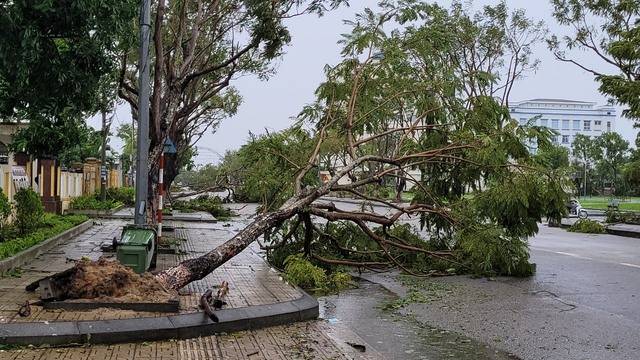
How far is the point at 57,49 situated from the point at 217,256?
365 centimetres

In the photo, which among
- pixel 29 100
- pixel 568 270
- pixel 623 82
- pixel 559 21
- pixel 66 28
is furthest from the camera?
pixel 559 21

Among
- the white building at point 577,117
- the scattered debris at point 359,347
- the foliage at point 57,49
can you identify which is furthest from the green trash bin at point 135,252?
the white building at point 577,117

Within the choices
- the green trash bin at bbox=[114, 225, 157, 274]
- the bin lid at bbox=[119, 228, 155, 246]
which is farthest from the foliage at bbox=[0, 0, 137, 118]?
the green trash bin at bbox=[114, 225, 157, 274]

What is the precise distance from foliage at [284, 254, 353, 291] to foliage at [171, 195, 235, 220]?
19189mm

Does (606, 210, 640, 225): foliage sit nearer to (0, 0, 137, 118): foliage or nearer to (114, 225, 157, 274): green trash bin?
(114, 225, 157, 274): green trash bin

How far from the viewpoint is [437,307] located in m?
9.77

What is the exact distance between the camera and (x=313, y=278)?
11375mm

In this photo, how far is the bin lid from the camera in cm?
926

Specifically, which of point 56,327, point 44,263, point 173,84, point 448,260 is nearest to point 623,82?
point 448,260

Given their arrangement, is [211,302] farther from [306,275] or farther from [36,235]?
[36,235]

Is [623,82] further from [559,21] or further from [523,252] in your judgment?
[523,252]

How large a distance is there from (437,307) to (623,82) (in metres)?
14.3

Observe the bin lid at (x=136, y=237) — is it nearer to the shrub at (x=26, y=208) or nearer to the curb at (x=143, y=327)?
the curb at (x=143, y=327)

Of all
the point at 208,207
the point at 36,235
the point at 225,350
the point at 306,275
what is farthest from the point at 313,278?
the point at 208,207
